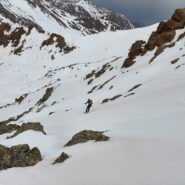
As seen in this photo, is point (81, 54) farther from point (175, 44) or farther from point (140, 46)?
point (175, 44)

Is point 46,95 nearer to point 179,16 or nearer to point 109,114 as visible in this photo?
point 179,16

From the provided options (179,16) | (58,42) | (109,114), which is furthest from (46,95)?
(58,42)

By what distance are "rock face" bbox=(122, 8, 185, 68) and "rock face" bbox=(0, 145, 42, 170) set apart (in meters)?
30.7

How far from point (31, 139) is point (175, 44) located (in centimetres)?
2652

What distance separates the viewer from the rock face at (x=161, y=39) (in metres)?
49.8

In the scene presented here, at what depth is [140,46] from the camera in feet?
177

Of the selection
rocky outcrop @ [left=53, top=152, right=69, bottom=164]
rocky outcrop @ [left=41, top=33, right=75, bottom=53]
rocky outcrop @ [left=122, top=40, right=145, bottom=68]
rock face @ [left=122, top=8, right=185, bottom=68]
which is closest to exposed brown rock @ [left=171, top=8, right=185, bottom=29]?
rock face @ [left=122, top=8, right=185, bottom=68]

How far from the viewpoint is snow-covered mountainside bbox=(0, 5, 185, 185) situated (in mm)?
14625

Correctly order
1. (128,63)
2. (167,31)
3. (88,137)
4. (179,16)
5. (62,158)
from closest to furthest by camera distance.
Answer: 1. (62,158)
2. (88,137)
3. (128,63)
4. (167,31)
5. (179,16)

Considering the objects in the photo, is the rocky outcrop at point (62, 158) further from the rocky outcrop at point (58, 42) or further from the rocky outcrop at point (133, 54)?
the rocky outcrop at point (58, 42)

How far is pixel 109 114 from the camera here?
92.2 feet

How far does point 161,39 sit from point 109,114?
24.7 meters

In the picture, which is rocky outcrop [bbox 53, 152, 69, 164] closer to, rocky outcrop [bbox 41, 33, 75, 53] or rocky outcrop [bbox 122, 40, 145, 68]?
rocky outcrop [bbox 122, 40, 145, 68]

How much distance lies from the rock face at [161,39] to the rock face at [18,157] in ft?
101
